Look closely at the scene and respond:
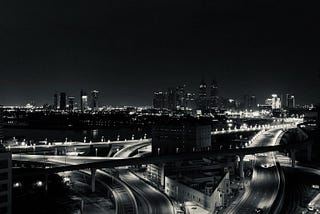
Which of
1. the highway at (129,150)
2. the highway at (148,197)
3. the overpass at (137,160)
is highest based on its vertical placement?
the overpass at (137,160)

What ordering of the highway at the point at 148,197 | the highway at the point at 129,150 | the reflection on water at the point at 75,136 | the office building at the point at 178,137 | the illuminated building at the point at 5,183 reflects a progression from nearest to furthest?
the illuminated building at the point at 5,183, the highway at the point at 148,197, the highway at the point at 129,150, the office building at the point at 178,137, the reflection on water at the point at 75,136

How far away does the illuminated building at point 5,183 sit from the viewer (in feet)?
32.1

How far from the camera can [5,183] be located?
32.5 ft

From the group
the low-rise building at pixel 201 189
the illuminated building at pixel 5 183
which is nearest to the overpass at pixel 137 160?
the low-rise building at pixel 201 189

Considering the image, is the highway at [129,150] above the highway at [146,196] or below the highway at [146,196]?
above

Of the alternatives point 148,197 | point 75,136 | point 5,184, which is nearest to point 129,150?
point 148,197

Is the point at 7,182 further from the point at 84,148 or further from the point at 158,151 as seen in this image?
the point at 84,148

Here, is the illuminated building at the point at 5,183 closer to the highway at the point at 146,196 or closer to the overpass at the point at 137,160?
the overpass at the point at 137,160

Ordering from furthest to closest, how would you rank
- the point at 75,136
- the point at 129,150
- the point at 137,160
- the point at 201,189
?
1. the point at 75,136
2. the point at 129,150
3. the point at 137,160
4. the point at 201,189

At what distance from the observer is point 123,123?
51.6m

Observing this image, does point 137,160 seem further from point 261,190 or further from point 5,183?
point 5,183

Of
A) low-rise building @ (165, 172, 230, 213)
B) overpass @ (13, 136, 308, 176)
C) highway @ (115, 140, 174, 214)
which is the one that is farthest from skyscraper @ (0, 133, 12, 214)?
low-rise building @ (165, 172, 230, 213)

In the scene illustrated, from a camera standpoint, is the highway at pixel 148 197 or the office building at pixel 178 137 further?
the office building at pixel 178 137

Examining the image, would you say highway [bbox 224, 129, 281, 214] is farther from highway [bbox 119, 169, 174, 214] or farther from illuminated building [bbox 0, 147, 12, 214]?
illuminated building [bbox 0, 147, 12, 214]
